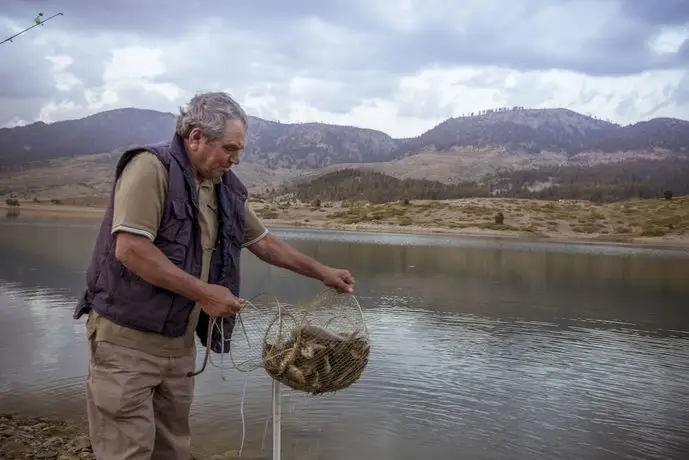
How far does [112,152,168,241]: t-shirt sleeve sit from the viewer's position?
116 inches

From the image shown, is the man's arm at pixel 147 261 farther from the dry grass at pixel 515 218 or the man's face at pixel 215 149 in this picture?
the dry grass at pixel 515 218

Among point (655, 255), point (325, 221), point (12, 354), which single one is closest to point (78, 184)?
point (325, 221)

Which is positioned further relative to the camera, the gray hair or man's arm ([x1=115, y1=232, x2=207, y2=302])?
the gray hair

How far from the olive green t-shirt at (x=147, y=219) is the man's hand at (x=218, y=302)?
28 cm

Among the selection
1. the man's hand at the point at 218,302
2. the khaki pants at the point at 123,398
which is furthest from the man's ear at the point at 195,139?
the khaki pants at the point at 123,398

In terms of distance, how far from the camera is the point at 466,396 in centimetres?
840

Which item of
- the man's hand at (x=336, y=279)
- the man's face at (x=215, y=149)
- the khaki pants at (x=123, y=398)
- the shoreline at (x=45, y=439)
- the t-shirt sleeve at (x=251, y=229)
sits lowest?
the shoreline at (x=45, y=439)

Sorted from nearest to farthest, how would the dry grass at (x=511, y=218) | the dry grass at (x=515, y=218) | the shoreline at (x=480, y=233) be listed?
the shoreline at (x=480, y=233) → the dry grass at (x=511, y=218) → the dry grass at (x=515, y=218)

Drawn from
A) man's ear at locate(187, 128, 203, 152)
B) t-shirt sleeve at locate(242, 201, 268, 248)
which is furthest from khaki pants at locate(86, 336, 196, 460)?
man's ear at locate(187, 128, 203, 152)

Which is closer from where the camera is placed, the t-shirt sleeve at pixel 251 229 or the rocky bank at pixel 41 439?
the t-shirt sleeve at pixel 251 229

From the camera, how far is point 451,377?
9.21 m

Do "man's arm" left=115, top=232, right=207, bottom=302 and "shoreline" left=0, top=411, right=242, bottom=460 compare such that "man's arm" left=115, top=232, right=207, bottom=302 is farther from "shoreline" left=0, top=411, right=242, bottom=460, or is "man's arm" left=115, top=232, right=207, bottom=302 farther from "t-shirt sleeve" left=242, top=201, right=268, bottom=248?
"shoreline" left=0, top=411, right=242, bottom=460

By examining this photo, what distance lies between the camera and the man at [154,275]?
3.00 m

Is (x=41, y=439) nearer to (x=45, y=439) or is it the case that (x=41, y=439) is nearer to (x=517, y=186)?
(x=45, y=439)
